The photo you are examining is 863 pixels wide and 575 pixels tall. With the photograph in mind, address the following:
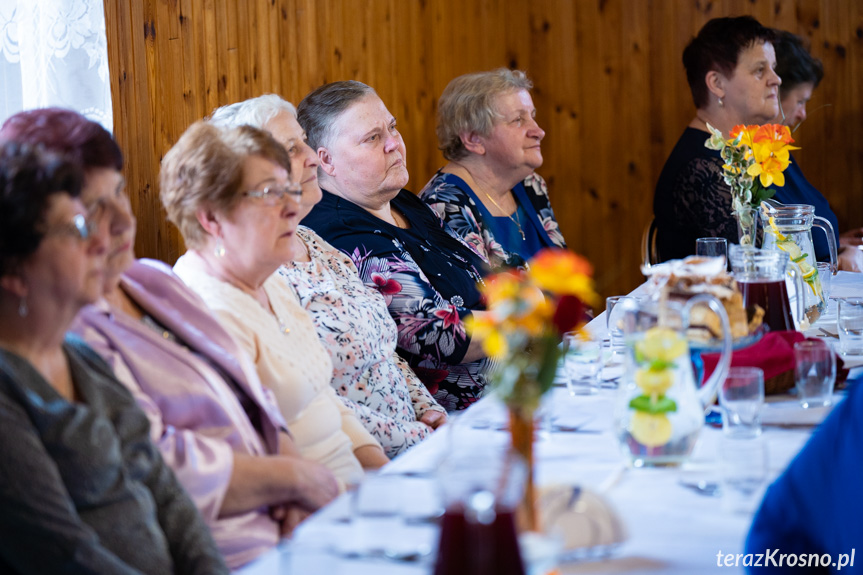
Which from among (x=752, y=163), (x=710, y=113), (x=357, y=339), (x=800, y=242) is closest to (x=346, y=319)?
(x=357, y=339)

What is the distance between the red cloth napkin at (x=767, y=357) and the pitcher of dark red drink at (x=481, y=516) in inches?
35.4

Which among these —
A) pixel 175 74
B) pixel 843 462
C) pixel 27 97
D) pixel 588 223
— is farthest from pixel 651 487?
pixel 588 223

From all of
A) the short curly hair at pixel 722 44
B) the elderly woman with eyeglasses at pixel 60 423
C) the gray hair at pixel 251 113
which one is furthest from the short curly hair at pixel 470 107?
the elderly woman with eyeglasses at pixel 60 423

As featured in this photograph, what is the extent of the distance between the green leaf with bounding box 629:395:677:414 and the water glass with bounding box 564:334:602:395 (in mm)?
398

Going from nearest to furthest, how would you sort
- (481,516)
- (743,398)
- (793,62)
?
(481,516) < (743,398) < (793,62)

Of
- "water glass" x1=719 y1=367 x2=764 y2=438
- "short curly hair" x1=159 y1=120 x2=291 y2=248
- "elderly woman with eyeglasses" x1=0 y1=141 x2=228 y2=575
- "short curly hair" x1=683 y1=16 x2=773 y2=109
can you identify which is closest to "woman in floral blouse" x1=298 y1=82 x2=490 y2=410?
"short curly hair" x1=159 y1=120 x2=291 y2=248

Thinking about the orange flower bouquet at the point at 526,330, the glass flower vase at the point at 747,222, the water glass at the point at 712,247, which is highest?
the orange flower bouquet at the point at 526,330

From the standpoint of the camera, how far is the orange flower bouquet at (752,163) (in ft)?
7.21

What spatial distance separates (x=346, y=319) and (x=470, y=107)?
1547 millimetres

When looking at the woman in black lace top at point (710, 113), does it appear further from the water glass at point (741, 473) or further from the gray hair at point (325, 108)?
the water glass at point (741, 473)

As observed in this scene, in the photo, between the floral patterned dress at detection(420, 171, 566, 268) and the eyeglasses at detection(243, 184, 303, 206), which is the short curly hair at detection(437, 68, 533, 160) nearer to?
the floral patterned dress at detection(420, 171, 566, 268)

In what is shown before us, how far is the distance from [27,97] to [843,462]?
1956mm

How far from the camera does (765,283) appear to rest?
183 cm

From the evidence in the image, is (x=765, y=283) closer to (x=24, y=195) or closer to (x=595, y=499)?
(x=595, y=499)
